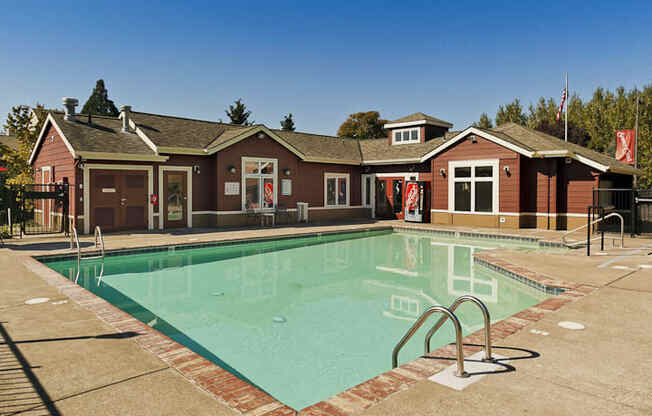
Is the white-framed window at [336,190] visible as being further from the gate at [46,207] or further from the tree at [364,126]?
the tree at [364,126]

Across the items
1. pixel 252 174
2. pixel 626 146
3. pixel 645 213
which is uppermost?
pixel 626 146

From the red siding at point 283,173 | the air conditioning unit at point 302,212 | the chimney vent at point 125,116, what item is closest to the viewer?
the chimney vent at point 125,116

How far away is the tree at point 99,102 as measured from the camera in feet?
140

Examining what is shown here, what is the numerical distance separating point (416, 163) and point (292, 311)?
13860mm

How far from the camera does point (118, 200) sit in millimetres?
13969

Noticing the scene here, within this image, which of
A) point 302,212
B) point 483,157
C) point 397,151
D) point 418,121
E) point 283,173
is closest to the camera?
point 483,157

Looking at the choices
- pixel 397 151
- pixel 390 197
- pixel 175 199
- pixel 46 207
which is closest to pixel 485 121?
pixel 397 151

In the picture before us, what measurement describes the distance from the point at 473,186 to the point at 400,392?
49.8ft

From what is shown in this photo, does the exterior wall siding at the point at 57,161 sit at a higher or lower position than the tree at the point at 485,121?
lower

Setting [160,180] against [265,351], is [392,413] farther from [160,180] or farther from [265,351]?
[160,180]

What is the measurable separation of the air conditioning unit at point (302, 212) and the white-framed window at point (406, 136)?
22.5ft

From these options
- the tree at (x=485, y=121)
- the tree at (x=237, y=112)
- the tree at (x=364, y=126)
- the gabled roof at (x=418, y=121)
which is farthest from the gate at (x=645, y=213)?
the tree at (x=237, y=112)

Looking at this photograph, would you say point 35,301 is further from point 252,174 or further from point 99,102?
point 99,102

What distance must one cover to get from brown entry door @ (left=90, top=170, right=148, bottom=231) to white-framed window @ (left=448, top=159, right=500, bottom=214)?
12.0 m
